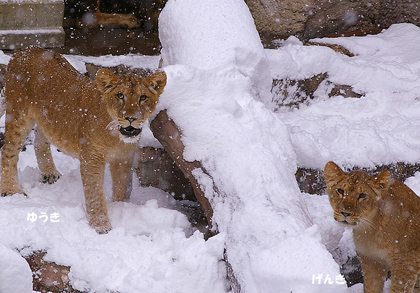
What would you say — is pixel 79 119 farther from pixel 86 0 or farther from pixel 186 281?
pixel 86 0

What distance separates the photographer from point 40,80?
5.04m

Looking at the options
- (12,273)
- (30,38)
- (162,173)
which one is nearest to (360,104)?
(162,173)

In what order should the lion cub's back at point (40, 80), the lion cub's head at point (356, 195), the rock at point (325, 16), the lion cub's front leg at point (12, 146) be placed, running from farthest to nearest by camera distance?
the rock at point (325, 16), the lion cub's front leg at point (12, 146), the lion cub's back at point (40, 80), the lion cub's head at point (356, 195)

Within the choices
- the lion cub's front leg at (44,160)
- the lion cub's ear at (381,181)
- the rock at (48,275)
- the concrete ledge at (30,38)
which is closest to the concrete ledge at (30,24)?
the concrete ledge at (30,38)

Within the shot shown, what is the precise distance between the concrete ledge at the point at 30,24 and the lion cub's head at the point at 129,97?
373cm

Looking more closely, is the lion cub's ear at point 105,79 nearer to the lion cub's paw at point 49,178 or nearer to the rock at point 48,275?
the rock at point 48,275

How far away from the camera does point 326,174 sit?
402 centimetres

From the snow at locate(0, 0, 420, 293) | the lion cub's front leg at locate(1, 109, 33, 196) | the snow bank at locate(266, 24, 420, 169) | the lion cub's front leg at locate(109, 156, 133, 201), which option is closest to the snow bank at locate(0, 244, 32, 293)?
the snow at locate(0, 0, 420, 293)

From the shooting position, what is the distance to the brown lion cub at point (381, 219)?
3.85 m

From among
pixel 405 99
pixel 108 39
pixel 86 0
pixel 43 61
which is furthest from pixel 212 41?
pixel 86 0

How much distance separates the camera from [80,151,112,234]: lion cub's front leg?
14.5ft

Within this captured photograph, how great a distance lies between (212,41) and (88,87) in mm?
1155

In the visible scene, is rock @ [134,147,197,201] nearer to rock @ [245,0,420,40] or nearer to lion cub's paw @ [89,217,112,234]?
lion cub's paw @ [89,217,112,234]

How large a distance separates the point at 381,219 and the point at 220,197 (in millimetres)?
1165
